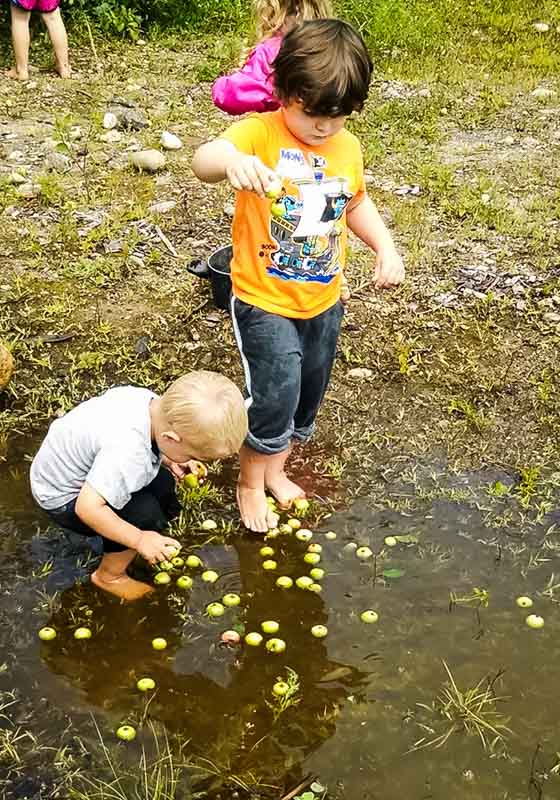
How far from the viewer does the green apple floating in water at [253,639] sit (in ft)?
11.3

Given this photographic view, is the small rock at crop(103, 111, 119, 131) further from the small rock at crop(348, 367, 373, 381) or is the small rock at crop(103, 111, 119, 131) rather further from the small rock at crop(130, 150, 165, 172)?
the small rock at crop(348, 367, 373, 381)

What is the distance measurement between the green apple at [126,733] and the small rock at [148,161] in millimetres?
4833

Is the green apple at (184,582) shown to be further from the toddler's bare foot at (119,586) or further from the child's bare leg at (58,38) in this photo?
the child's bare leg at (58,38)

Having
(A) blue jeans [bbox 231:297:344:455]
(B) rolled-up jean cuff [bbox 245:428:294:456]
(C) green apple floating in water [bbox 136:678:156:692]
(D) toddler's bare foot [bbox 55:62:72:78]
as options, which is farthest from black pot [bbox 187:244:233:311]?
(D) toddler's bare foot [bbox 55:62:72:78]

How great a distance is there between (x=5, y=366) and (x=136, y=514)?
1502 millimetres

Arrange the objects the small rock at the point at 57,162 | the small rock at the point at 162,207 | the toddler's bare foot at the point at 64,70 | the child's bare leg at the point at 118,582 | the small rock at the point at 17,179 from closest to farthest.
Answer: the child's bare leg at the point at 118,582 < the small rock at the point at 162,207 < the small rock at the point at 17,179 < the small rock at the point at 57,162 < the toddler's bare foot at the point at 64,70

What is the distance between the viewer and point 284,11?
3881 millimetres

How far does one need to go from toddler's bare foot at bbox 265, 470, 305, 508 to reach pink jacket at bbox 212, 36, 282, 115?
173 cm

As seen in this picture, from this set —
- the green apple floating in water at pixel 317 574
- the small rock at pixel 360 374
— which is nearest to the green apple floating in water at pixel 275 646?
the green apple floating in water at pixel 317 574

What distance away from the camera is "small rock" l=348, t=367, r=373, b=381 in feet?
16.6

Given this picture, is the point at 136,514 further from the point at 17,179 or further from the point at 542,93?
the point at 542,93

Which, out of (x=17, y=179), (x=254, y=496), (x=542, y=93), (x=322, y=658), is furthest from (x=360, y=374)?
(x=542, y=93)

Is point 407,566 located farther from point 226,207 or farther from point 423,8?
point 423,8

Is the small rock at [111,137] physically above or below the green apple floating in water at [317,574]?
below
